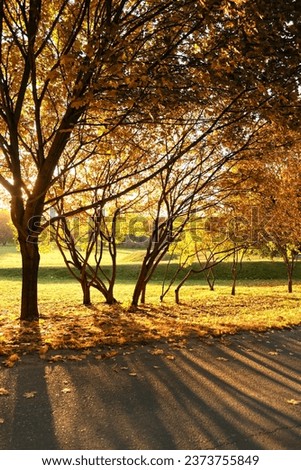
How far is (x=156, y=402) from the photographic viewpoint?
5.39 meters

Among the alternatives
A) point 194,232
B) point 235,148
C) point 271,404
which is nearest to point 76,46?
point 271,404

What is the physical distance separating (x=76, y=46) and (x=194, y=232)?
2190 cm

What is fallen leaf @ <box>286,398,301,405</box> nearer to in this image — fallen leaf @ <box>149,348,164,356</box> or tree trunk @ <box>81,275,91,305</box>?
fallen leaf @ <box>149,348,164,356</box>

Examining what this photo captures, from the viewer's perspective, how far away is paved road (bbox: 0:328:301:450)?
14.6 ft

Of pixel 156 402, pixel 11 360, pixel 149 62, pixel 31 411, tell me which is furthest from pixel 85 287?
pixel 31 411

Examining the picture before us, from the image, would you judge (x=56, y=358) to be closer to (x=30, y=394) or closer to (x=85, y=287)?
(x=30, y=394)

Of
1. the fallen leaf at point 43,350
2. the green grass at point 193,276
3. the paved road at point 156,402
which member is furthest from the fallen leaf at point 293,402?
the green grass at point 193,276

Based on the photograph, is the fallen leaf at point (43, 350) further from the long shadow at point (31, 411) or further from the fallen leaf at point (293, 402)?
the fallen leaf at point (293, 402)

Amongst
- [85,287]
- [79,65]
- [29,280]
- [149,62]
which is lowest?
[85,287]

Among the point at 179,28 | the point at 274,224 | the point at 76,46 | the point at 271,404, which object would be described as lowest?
the point at 271,404

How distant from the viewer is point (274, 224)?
21.4 m

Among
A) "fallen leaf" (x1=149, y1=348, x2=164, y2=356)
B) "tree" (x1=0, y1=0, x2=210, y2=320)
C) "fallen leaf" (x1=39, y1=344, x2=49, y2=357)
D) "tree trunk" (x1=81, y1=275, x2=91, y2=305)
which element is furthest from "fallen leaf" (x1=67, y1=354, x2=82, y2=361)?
"tree trunk" (x1=81, y1=275, x2=91, y2=305)

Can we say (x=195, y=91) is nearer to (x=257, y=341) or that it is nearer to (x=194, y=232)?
(x=257, y=341)

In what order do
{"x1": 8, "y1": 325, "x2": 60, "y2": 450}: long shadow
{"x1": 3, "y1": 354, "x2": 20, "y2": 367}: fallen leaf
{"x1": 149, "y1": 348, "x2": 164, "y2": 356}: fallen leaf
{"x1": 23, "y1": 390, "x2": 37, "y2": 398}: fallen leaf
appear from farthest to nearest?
{"x1": 149, "y1": 348, "x2": 164, "y2": 356}: fallen leaf, {"x1": 3, "y1": 354, "x2": 20, "y2": 367}: fallen leaf, {"x1": 23, "y1": 390, "x2": 37, "y2": 398}: fallen leaf, {"x1": 8, "y1": 325, "x2": 60, "y2": 450}: long shadow
